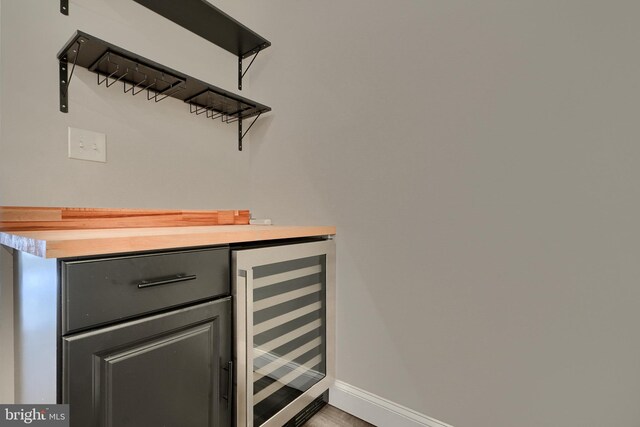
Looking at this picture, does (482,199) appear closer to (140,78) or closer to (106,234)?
(106,234)

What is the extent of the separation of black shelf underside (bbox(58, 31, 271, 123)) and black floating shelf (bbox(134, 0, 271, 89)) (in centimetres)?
35

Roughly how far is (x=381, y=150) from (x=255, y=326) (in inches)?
33.5

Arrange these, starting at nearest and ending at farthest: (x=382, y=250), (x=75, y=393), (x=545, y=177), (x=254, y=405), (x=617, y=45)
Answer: (x=75, y=393) < (x=617, y=45) < (x=545, y=177) < (x=254, y=405) < (x=382, y=250)

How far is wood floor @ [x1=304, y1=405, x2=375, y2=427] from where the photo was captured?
1.29 m

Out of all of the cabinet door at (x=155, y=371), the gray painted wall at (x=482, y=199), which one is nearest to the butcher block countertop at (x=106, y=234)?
the cabinet door at (x=155, y=371)

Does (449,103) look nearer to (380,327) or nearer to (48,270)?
(380,327)

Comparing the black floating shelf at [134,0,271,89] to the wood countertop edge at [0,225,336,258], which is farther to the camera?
the black floating shelf at [134,0,271,89]

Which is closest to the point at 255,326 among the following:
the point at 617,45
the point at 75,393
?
the point at 75,393

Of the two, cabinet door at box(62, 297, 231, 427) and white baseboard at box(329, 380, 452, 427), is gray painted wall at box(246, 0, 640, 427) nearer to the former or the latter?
white baseboard at box(329, 380, 452, 427)

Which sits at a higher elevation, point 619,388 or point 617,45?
point 617,45

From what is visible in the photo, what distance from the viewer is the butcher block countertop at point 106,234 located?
0.66m

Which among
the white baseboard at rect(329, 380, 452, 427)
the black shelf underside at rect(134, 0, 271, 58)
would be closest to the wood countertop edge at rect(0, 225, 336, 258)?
the white baseboard at rect(329, 380, 452, 427)

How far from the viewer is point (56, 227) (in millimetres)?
1104

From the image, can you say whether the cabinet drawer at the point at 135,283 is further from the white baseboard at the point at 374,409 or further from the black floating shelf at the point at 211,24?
the black floating shelf at the point at 211,24
